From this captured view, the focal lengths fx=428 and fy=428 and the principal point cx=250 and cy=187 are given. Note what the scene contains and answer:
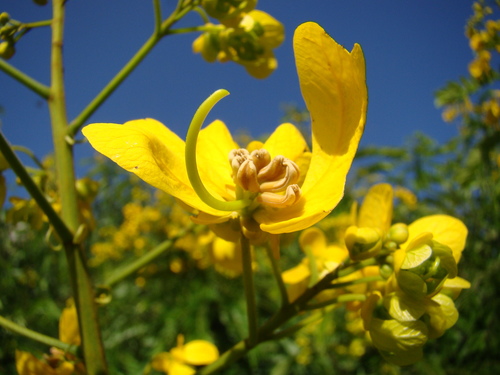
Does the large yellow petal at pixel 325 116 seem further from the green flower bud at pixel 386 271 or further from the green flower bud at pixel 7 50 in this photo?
the green flower bud at pixel 7 50

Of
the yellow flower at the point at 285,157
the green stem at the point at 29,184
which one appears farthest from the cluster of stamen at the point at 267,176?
the green stem at the point at 29,184

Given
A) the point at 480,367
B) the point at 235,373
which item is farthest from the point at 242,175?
the point at 235,373

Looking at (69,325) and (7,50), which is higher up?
(7,50)

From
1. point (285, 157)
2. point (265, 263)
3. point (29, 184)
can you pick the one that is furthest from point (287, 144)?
point (265, 263)

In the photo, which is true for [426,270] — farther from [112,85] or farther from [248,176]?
[112,85]

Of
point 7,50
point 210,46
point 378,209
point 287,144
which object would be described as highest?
point 210,46

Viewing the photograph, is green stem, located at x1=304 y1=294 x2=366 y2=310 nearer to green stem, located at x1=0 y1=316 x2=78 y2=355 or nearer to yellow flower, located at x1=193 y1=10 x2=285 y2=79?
green stem, located at x1=0 y1=316 x2=78 y2=355

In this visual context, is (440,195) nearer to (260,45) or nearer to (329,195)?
(260,45)
